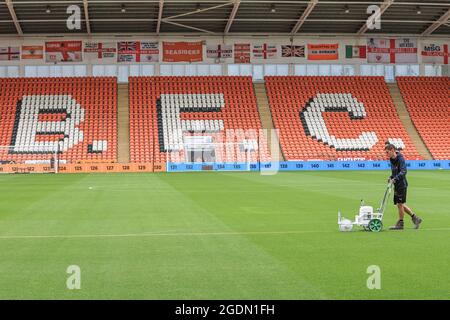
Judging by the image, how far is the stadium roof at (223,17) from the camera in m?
54.2

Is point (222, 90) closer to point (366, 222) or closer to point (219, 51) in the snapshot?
point (219, 51)

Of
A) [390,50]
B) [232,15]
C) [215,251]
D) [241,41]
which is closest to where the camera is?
[215,251]

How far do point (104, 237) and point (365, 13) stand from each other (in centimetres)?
4906

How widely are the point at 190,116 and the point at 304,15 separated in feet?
43.3

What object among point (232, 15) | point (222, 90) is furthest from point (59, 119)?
point (232, 15)

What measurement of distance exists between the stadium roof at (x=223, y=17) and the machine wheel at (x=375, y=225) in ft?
133

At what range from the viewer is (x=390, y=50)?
212ft

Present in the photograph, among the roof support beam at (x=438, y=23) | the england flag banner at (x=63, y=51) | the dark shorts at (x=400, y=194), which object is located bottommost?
the dark shorts at (x=400, y=194)

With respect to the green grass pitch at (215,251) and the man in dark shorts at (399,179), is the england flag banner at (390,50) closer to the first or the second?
the green grass pitch at (215,251)

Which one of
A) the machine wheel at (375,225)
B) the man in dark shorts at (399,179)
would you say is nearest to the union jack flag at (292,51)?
the man in dark shorts at (399,179)

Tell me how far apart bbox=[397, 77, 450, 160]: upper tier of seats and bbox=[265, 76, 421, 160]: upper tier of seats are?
5.92 ft
